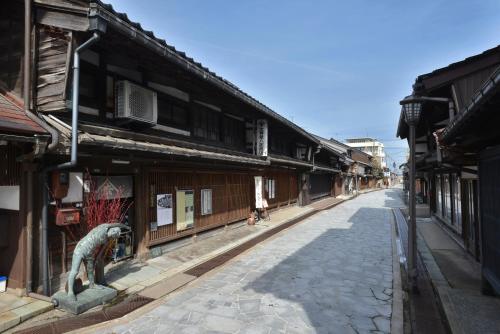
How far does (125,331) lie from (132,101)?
591cm

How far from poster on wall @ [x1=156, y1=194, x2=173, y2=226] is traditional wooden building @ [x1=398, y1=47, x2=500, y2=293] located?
8660 millimetres

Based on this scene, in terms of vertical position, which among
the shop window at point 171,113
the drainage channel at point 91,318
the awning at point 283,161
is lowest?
the drainage channel at point 91,318

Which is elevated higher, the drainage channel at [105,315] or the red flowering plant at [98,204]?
the red flowering plant at [98,204]

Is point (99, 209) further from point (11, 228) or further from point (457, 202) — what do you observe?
point (457, 202)

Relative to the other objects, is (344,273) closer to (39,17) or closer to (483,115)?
(483,115)

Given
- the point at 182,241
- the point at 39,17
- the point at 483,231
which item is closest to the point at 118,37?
the point at 39,17

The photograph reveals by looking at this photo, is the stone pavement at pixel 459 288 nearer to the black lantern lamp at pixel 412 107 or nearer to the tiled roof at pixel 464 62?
the black lantern lamp at pixel 412 107

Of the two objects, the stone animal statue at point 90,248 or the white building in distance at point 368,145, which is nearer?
the stone animal statue at point 90,248

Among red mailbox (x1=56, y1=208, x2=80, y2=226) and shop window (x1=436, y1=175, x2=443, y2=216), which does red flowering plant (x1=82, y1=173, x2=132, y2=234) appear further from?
shop window (x1=436, y1=175, x2=443, y2=216)

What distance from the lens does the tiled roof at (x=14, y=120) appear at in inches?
231

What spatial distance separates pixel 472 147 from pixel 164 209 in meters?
9.37

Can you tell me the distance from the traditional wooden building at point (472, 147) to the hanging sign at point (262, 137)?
7.84 meters

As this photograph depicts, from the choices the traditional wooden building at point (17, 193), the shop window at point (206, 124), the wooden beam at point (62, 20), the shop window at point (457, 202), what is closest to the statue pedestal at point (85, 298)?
the traditional wooden building at point (17, 193)

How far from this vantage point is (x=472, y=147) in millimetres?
7621
